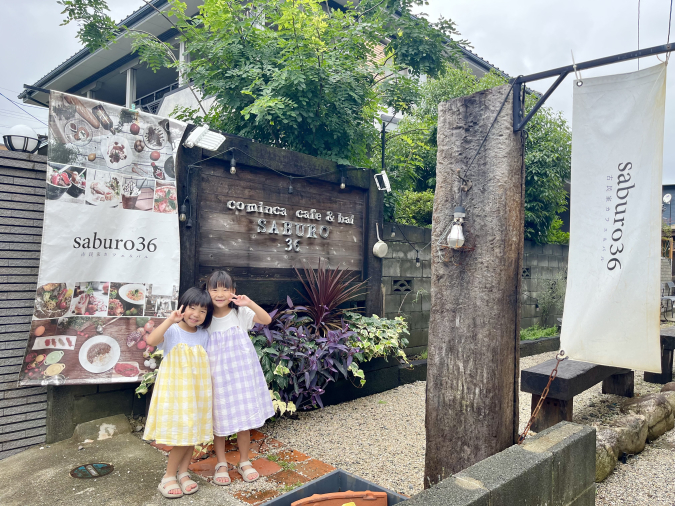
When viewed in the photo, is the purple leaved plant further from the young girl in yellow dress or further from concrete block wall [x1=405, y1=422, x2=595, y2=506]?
concrete block wall [x1=405, y1=422, x2=595, y2=506]

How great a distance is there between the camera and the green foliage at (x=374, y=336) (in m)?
5.01

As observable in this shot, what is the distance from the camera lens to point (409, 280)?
6691mm

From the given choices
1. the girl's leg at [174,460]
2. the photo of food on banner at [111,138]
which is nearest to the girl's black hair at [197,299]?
the girl's leg at [174,460]

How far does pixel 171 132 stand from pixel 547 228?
823 centimetres

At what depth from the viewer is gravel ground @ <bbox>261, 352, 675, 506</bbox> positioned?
130 inches

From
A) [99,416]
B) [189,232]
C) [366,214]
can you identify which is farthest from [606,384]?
[99,416]

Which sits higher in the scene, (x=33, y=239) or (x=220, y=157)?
(x=220, y=157)

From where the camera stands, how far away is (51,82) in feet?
44.3

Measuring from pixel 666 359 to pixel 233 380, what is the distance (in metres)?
6.26

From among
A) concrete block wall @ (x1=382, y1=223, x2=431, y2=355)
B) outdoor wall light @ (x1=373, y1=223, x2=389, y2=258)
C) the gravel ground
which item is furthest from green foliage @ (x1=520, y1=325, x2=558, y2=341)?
outdoor wall light @ (x1=373, y1=223, x2=389, y2=258)

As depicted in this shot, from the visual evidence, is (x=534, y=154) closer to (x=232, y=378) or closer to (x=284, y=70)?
(x=284, y=70)

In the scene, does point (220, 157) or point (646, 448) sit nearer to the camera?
point (646, 448)

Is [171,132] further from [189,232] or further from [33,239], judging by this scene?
[33,239]

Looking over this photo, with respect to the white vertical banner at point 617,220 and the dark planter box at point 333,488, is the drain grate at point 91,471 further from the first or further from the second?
the white vertical banner at point 617,220
